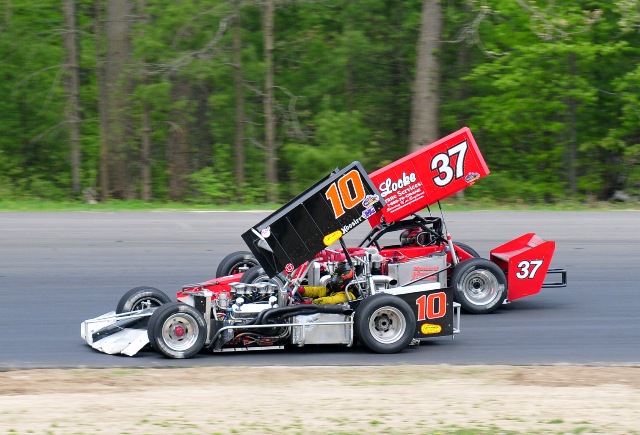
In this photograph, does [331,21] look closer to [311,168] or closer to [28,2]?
[311,168]

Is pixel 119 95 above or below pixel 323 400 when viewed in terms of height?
above

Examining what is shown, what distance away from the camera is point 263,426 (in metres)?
7.24

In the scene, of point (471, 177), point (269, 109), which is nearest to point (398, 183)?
point (471, 177)

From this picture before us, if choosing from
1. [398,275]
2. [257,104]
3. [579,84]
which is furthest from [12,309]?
[579,84]

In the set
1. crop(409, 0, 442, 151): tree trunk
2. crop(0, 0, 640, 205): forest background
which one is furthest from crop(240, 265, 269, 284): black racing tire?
crop(0, 0, 640, 205): forest background

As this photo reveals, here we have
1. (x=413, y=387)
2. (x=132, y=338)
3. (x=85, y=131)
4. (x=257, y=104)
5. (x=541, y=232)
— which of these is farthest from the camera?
(x=85, y=131)

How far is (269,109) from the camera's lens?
28047mm

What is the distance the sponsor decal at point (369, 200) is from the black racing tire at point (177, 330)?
197 centimetres

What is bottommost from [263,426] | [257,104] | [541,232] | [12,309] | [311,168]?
[263,426]

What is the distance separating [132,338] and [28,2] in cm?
2339

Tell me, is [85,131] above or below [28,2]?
below

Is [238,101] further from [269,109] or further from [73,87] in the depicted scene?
[73,87]

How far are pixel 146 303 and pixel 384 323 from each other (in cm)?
262

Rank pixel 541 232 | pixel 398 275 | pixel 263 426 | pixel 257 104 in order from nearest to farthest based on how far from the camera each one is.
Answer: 1. pixel 263 426
2. pixel 398 275
3. pixel 541 232
4. pixel 257 104
